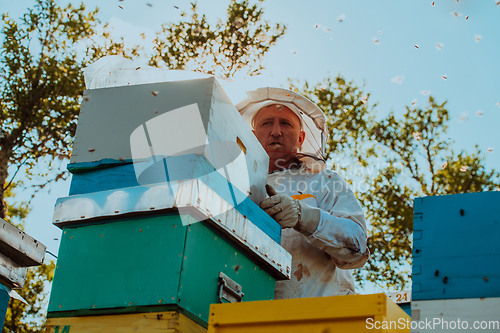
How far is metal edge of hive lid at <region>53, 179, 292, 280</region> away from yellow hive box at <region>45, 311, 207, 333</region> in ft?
1.31

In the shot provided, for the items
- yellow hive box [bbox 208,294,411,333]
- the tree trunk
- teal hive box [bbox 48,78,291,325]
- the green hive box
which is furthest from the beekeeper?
the tree trunk

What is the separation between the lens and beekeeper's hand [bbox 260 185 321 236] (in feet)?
10.5

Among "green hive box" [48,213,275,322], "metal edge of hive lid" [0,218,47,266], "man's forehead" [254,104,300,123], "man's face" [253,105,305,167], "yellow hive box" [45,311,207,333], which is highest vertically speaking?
"man's forehead" [254,104,300,123]

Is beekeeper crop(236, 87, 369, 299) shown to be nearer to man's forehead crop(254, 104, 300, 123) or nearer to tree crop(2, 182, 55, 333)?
man's forehead crop(254, 104, 300, 123)

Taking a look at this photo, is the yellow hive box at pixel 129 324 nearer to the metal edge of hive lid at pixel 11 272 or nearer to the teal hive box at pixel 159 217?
the teal hive box at pixel 159 217

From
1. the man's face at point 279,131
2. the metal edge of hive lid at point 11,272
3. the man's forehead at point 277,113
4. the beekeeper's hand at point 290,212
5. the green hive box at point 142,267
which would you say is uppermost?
the man's forehead at point 277,113

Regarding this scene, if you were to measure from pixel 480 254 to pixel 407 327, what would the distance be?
387 millimetres

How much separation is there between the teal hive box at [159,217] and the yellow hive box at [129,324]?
0.10 feet

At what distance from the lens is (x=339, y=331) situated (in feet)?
6.72

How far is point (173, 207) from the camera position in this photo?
244 cm

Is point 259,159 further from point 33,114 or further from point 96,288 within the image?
point 33,114

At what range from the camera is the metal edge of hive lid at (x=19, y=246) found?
11.5 feet

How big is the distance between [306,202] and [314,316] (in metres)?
1.85

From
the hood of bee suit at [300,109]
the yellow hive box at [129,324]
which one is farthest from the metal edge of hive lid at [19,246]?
the hood of bee suit at [300,109]
